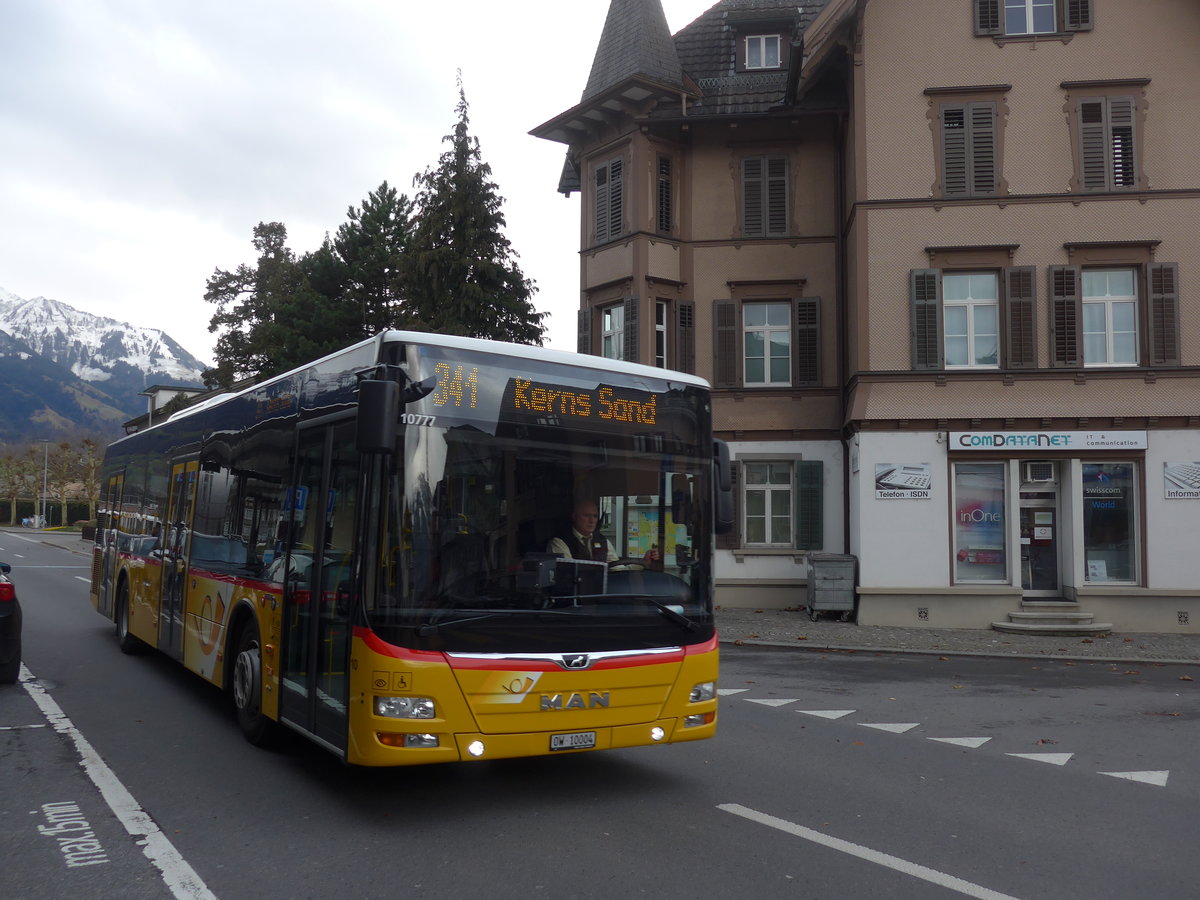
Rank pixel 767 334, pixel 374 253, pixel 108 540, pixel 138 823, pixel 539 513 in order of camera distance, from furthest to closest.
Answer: pixel 374 253 < pixel 767 334 < pixel 108 540 < pixel 539 513 < pixel 138 823

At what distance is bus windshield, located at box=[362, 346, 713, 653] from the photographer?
6152mm

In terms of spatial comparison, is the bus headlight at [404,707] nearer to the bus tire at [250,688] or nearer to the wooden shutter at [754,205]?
the bus tire at [250,688]

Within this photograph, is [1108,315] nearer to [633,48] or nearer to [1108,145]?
[1108,145]

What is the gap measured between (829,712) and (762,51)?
727 inches

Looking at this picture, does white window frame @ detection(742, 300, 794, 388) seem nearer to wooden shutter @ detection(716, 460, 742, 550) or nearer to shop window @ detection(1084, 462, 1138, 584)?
wooden shutter @ detection(716, 460, 742, 550)

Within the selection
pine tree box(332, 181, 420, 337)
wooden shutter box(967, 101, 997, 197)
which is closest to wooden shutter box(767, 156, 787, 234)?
wooden shutter box(967, 101, 997, 197)

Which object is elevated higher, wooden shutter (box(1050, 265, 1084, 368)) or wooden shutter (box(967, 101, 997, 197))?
wooden shutter (box(967, 101, 997, 197))

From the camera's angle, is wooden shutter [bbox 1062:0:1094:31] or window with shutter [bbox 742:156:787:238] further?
window with shutter [bbox 742:156:787:238]

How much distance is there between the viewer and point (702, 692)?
7148 mm

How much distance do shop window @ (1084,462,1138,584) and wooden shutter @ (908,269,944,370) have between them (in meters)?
3.35

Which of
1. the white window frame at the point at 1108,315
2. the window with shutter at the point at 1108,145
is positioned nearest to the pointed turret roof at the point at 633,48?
the window with shutter at the point at 1108,145

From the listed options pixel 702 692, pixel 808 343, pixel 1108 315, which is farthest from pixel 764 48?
pixel 702 692

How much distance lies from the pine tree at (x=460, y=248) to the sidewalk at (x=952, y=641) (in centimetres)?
1251

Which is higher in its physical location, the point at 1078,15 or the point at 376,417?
the point at 1078,15
